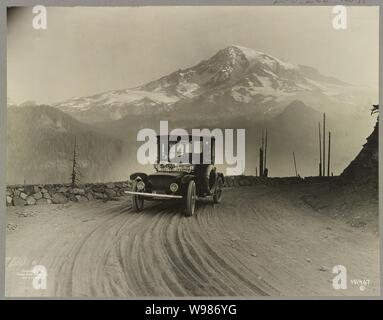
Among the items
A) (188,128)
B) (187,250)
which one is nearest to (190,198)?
(187,250)

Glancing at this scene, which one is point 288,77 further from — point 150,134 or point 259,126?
point 150,134

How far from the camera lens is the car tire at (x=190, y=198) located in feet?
17.8

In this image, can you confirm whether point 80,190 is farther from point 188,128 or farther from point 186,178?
point 188,128

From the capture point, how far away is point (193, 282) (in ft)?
17.1

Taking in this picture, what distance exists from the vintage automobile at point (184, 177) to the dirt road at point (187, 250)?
0.21 meters

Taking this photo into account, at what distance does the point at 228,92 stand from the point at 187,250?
7.48 ft

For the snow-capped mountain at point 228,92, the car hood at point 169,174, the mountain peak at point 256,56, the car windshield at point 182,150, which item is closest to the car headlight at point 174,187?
the car hood at point 169,174

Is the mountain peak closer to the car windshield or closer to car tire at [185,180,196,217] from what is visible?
the car windshield

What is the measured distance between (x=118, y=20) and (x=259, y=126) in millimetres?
2493

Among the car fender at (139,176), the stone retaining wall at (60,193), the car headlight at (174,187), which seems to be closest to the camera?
the car headlight at (174,187)

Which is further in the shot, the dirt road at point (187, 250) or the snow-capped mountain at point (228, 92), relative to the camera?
the snow-capped mountain at point (228, 92)

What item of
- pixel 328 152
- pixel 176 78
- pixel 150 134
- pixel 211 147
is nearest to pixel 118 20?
pixel 176 78

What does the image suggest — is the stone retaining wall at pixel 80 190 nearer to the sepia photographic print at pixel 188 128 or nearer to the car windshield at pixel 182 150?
the sepia photographic print at pixel 188 128

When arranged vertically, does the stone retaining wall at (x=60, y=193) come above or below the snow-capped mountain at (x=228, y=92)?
below
